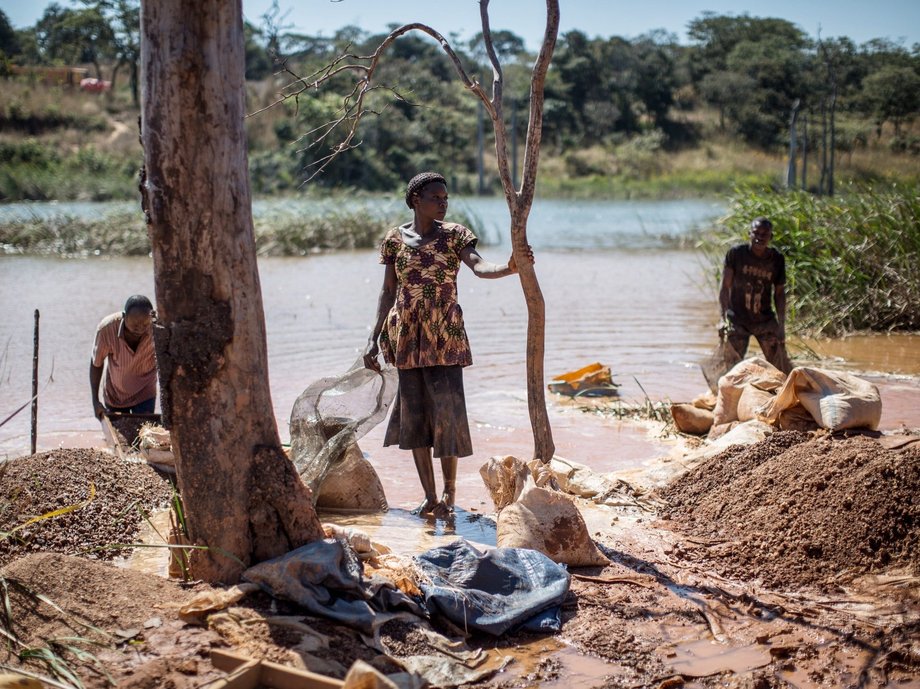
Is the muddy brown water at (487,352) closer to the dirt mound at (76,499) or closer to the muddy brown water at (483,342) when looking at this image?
the muddy brown water at (483,342)

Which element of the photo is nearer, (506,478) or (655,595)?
(655,595)

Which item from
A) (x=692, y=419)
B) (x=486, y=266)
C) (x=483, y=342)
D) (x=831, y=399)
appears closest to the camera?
(x=486, y=266)

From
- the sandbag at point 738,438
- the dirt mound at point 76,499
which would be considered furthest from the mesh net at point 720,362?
the dirt mound at point 76,499

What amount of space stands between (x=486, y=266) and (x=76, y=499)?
217cm

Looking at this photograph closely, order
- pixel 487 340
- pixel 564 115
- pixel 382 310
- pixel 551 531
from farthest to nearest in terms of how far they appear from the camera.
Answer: pixel 564 115 → pixel 487 340 → pixel 382 310 → pixel 551 531

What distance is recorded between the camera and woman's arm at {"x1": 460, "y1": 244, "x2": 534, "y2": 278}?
14.1 ft

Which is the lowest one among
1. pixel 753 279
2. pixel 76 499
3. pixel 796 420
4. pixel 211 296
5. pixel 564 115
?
pixel 76 499

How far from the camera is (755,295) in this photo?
7215 millimetres

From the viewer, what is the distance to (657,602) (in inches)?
144

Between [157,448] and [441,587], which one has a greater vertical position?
[157,448]

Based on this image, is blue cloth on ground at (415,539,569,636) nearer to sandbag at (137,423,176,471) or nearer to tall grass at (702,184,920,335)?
sandbag at (137,423,176,471)

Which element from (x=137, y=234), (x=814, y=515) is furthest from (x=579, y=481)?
(x=137, y=234)

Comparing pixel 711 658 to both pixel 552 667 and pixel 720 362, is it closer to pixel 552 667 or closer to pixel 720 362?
pixel 552 667

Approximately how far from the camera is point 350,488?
4.93 metres
